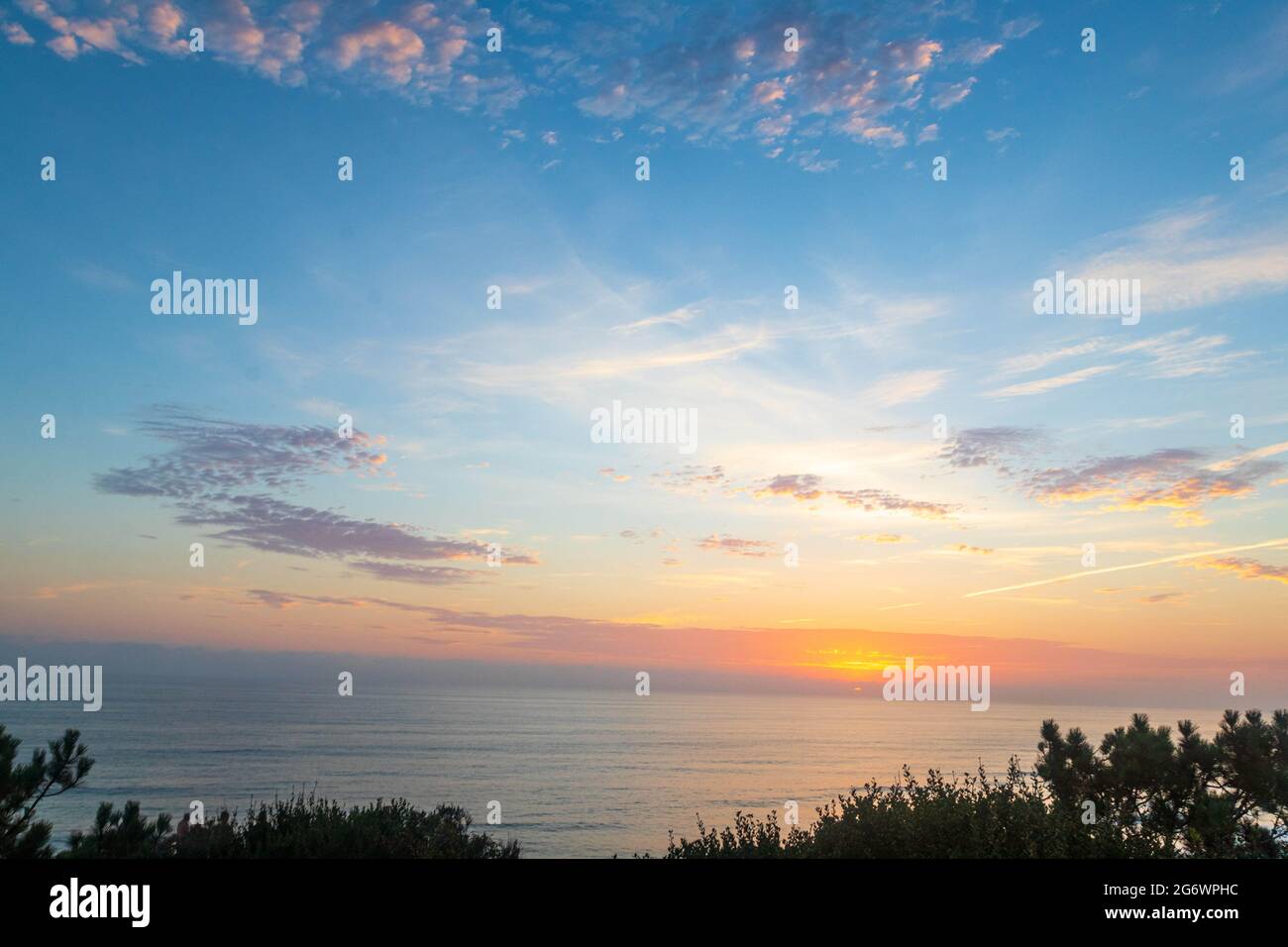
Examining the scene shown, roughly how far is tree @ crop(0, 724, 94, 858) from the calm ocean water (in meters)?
17.3

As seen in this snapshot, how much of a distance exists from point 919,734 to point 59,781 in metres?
183

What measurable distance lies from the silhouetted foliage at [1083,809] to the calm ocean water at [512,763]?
12185 millimetres

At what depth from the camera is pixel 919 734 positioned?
17125 centimetres

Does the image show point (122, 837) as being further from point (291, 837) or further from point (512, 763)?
point (512, 763)

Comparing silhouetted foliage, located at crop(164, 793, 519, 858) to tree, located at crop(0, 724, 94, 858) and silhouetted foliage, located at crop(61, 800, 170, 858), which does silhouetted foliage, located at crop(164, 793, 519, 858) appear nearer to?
silhouetted foliage, located at crop(61, 800, 170, 858)

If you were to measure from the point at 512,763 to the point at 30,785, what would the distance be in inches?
3465

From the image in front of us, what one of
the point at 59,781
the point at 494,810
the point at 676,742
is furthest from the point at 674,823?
the point at 676,742

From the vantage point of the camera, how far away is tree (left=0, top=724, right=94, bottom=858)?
13359mm

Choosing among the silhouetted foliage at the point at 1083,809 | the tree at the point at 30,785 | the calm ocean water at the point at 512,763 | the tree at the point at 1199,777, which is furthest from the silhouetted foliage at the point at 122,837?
the calm ocean water at the point at 512,763

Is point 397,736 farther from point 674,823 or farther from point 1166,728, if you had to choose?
point 1166,728

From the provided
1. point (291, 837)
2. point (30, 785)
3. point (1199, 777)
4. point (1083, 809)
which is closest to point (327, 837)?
point (291, 837)

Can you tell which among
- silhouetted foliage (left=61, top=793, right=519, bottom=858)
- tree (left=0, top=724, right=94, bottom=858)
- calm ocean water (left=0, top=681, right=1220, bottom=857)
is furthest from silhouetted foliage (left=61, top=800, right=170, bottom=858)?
calm ocean water (left=0, top=681, right=1220, bottom=857)

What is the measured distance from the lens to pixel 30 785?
14156 millimetres

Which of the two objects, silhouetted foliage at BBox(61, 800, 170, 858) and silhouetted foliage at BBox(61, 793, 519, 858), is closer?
silhouetted foliage at BBox(61, 793, 519, 858)
